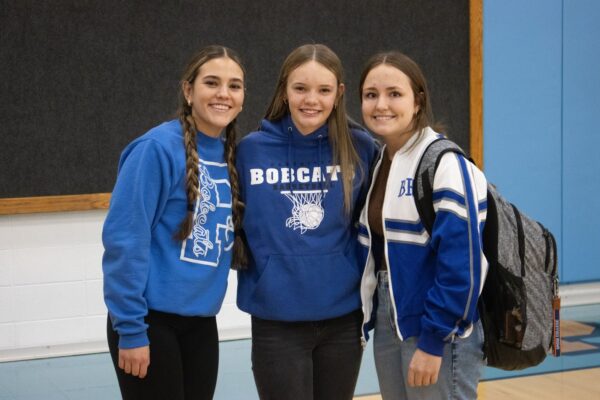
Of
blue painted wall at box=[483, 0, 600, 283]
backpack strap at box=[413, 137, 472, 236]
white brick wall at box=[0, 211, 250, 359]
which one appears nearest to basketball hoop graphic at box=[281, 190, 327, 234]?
backpack strap at box=[413, 137, 472, 236]

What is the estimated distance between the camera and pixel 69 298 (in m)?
4.63

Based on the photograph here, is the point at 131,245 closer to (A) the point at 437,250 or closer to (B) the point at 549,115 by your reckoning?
(A) the point at 437,250

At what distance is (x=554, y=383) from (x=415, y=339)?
6.65 ft

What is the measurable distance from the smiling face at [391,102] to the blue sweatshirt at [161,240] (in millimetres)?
475

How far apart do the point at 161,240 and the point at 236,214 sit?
0.81ft

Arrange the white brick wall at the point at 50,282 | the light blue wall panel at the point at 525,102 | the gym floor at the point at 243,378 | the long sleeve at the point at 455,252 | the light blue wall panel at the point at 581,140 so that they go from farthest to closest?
the light blue wall panel at the point at 581,140 → the light blue wall panel at the point at 525,102 → the white brick wall at the point at 50,282 → the gym floor at the point at 243,378 → the long sleeve at the point at 455,252

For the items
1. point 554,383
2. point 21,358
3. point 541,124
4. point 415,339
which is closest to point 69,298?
point 21,358

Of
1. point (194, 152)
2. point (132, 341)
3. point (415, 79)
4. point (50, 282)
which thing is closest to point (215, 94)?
point (194, 152)

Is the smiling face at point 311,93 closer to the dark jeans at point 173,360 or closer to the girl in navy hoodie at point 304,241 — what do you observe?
the girl in navy hoodie at point 304,241

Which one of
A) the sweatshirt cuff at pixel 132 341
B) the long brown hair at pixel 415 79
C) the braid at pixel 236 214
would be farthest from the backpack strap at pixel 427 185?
the sweatshirt cuff at pixel 132 341

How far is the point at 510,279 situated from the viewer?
2.08 metres

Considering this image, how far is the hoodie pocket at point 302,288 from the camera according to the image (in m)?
2.29

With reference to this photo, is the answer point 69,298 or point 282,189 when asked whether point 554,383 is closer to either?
point 282,189

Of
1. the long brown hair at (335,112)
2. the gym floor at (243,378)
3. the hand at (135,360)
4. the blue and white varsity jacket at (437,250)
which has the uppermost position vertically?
the long brown hair at (335,112)
